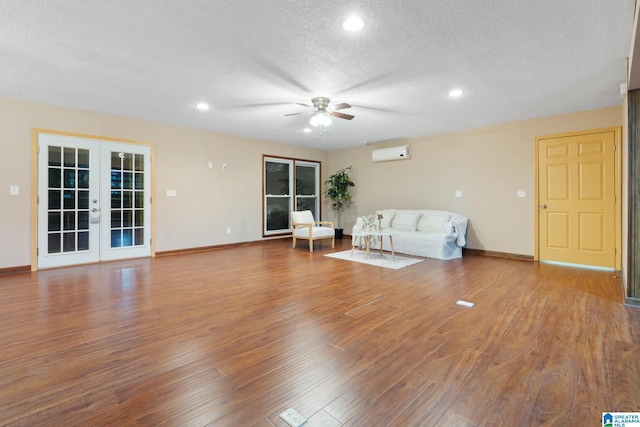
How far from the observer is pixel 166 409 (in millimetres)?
1479

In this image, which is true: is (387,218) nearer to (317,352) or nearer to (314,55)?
(314,55)

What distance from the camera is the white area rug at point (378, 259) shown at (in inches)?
189

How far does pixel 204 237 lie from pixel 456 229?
16.3 ft

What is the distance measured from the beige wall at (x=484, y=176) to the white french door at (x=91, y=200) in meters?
5.17

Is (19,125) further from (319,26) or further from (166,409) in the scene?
(166,409)

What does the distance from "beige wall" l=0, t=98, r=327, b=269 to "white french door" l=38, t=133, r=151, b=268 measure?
0.56 feet

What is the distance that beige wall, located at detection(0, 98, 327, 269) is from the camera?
4.25m

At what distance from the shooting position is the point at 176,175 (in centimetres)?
576

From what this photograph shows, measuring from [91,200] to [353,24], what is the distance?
4868 mm

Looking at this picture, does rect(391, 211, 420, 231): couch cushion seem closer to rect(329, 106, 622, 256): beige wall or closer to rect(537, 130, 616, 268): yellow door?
rect(329, 106, 622, 256): beige wall

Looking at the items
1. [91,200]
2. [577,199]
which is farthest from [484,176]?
[91,200]

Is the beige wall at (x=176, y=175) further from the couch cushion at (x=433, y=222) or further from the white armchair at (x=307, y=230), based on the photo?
the couch cushion at (x=433, y=222)

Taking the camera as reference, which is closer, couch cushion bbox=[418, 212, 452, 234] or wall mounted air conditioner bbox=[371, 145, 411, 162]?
couch cushion bbox=[418, 212, 452, 234]

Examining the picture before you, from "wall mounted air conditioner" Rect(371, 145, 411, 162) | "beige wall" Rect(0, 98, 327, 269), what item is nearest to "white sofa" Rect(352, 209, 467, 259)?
"wall mounted air conditioner" Rect(371, 145, 411, 162)
